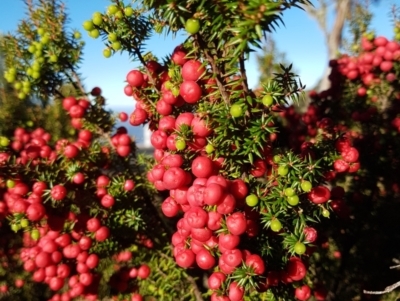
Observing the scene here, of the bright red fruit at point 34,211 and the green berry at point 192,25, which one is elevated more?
the green berry at point 192,25

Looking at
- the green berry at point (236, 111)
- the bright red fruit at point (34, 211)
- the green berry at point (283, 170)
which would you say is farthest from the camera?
the bright red fruit at point (34, 211)

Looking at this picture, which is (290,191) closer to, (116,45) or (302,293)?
(302,293)

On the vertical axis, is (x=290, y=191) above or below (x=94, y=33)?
below

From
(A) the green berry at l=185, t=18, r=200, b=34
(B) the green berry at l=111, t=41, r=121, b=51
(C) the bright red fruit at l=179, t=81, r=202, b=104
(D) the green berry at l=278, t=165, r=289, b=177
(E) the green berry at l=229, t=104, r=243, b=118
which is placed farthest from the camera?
(B) the green berry at l=111, t=41, r=121, b=51

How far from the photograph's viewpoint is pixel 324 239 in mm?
3199

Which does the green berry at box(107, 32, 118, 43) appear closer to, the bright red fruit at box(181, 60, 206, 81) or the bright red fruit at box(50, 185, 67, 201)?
the bright red fruit at box(181, 60, 206, 81)

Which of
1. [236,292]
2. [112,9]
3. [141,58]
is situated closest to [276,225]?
[236,292]

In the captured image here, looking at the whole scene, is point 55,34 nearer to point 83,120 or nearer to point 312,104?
point 83,120

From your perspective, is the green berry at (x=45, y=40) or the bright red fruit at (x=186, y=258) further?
the green berry at (x=45, y=40)

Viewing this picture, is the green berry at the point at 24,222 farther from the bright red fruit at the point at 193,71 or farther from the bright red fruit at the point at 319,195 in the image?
the bright red fruit at the point at 319,195

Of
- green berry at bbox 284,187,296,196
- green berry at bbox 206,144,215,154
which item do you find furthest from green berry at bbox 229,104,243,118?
green berry at bbox 284,187,296,196

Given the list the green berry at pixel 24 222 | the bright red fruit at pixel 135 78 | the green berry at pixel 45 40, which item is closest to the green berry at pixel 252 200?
the bright red fruit at pixel 135 78

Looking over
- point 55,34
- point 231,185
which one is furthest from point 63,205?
point 231,185

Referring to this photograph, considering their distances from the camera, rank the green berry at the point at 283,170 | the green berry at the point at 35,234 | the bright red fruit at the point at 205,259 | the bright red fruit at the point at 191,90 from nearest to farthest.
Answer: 1. the bright red fruit at the point at 191,90
2. the green berry at the point at 283,170
3. the bright red fruit at the point at 205,259
4. the green berry at the point at 35,234
